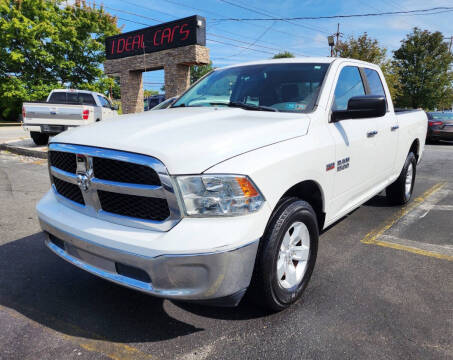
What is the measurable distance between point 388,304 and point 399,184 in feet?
9.16

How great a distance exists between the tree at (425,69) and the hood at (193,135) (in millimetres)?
36304

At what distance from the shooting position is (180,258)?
1927 mm

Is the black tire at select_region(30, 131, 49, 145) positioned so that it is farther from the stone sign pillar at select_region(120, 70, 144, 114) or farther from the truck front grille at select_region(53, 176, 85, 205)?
the truck front grille at select_region(53, 176, 85, 205)

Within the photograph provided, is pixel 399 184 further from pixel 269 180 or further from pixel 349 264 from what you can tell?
pixel 269 180

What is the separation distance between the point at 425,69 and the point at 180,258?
4001 centimetres

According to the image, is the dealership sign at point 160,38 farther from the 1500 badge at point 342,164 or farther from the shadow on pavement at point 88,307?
the shadow on pavement at point 88,307

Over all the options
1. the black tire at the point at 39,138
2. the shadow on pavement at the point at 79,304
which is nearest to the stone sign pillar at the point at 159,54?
the black tire at the point at 39,138

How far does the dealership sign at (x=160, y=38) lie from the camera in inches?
647

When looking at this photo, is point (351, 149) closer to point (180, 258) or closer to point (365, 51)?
point (180, 258)

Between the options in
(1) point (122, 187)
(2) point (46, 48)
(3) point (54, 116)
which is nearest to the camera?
(1) point (122, 187)

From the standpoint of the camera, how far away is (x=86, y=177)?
7.50ft

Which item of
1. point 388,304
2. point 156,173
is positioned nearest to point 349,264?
point 388,304

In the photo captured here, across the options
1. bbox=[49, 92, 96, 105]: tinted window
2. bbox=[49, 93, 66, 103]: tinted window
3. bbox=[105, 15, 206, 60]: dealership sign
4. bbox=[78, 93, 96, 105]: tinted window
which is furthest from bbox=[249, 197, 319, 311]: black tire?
bbox=[105, 15, 206, 60]: dealership sign

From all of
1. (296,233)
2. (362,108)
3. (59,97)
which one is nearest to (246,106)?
(362,108)
